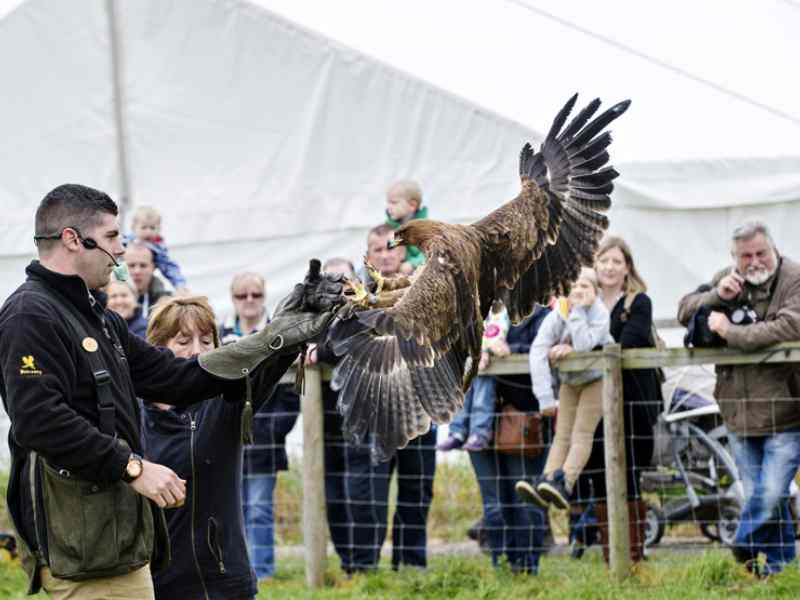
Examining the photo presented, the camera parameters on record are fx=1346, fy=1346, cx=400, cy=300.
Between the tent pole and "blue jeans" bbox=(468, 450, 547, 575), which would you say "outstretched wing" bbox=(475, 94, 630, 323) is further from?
the tent pole

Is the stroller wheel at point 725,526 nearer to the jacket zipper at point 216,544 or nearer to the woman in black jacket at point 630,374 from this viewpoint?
the woman in black jacket at point 630,374

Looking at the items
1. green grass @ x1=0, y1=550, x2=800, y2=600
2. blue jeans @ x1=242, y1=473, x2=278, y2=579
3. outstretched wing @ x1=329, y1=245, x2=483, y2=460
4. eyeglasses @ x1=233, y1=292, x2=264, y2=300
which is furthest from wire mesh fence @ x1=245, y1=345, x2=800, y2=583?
outstretched wing @ x1=329, y1=245, x2=483, y2=460

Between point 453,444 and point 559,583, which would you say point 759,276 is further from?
point 453,444

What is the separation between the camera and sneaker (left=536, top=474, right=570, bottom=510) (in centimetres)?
764

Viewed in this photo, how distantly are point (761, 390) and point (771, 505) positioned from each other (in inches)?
24.9

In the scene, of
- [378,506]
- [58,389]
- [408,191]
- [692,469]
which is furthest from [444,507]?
[58,389]

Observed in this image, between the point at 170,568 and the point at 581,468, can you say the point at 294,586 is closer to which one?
the point at 581,468

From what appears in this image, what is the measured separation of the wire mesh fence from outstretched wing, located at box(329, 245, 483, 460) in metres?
2.05

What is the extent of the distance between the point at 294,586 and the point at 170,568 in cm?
347

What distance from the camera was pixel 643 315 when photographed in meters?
8.09

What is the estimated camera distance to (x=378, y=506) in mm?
8453

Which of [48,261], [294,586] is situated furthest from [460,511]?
[48,261]

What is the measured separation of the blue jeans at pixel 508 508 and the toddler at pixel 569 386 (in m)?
0.23

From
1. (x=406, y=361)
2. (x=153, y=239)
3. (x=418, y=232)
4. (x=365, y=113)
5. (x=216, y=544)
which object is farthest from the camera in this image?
(x=365, y=113)
